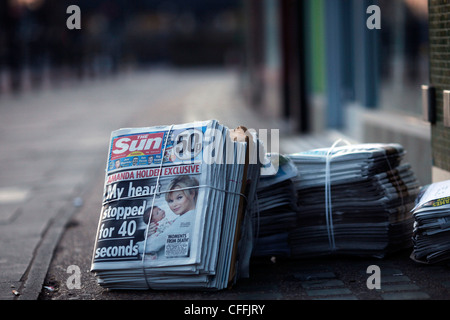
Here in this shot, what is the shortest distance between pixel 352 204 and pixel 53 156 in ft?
30.3

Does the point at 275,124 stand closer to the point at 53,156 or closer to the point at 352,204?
the point at 53,156

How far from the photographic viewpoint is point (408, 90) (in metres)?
9.02

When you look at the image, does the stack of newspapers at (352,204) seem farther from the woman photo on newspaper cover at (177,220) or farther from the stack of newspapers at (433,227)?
the woman photo on newspaper cover at (177,220)

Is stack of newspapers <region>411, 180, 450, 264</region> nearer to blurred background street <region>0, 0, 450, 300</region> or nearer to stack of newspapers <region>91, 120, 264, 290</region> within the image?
blurred background street <region>0, 0, 450, 300</region>

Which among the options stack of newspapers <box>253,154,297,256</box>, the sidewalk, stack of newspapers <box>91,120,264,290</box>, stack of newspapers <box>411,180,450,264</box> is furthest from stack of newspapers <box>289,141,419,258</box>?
the sidewalk

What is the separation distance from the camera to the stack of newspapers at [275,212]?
17.5 feet

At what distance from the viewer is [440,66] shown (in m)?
5.94

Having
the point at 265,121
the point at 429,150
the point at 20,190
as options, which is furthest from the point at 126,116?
the point at 429,150

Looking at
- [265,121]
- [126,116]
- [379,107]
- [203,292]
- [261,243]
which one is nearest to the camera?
[203,292]

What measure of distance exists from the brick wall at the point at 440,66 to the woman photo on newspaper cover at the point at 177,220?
2289 millimetres

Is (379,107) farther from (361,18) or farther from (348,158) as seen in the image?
(348,158)

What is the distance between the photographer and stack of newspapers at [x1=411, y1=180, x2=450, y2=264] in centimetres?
486

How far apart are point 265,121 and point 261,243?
41.0 feet

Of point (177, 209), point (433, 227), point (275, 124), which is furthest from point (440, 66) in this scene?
point (275, 124)
